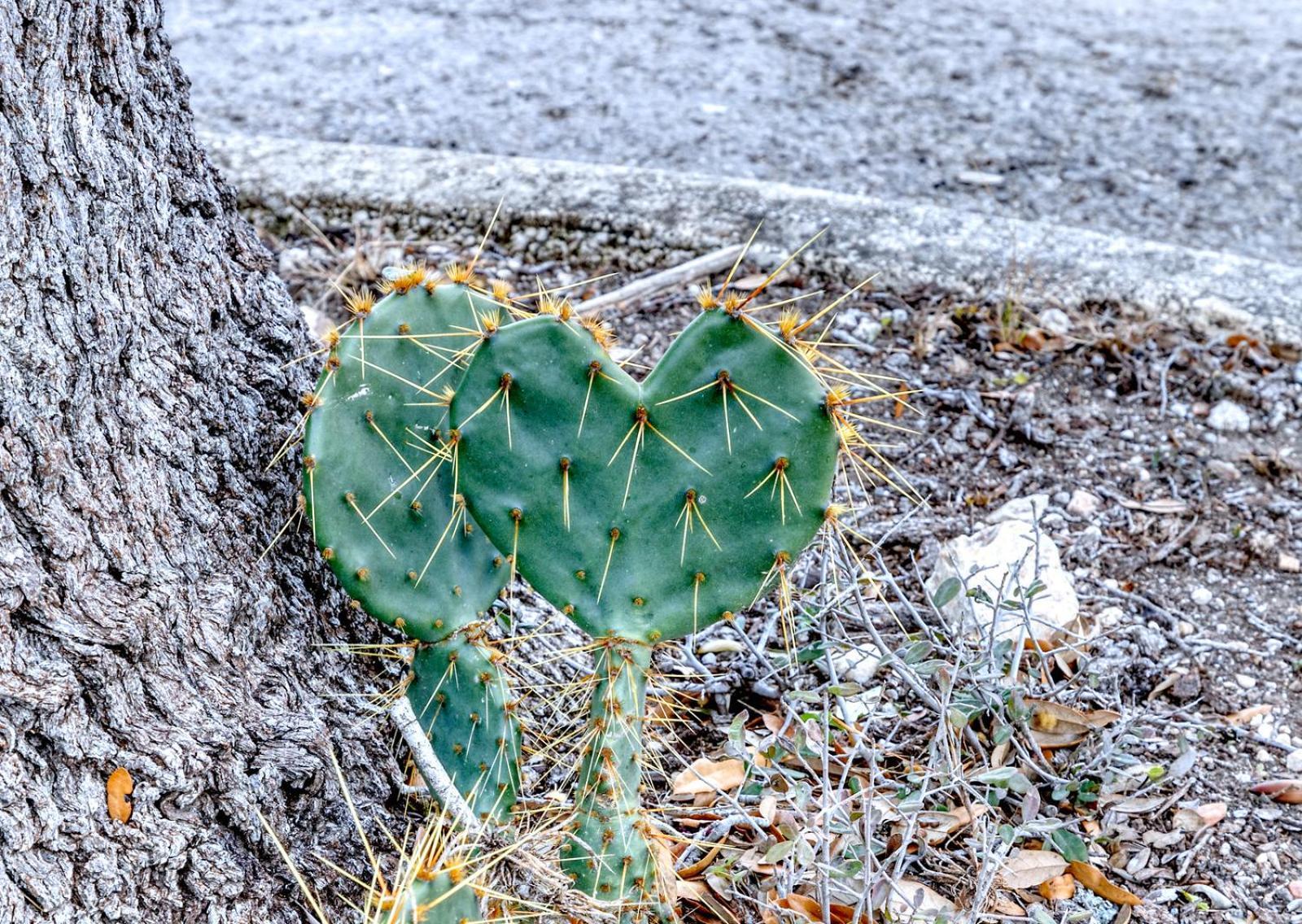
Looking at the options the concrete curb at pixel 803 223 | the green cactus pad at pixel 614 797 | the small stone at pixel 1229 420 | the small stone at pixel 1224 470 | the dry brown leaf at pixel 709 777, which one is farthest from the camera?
the concrete curb at pixel 803 223

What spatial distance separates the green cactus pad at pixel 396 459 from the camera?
5.01 feet

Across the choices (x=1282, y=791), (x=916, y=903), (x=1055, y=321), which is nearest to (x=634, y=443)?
(x=916, y=903)

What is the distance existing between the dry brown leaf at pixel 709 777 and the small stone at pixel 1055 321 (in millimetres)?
1443

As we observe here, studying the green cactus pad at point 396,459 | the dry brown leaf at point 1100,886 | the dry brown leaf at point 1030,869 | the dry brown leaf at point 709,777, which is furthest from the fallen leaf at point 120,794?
the dry brown leaf at point 1100,886

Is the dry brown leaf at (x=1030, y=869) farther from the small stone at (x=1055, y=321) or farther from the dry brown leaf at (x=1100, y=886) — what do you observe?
the small stone at (x=1055, y=321)

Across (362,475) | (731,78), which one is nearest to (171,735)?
(362,475)

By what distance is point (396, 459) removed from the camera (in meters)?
1.59

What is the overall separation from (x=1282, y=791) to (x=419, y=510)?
4.58ft

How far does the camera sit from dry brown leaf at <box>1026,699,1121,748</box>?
1.89 m

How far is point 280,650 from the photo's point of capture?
1561mm

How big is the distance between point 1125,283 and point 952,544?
105 centimetres

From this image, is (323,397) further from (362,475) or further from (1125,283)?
(1125,283)

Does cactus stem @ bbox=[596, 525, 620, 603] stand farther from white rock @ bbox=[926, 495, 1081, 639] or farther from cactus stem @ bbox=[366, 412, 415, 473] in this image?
white rock @ bbox=[926, 495, 1081, 639]

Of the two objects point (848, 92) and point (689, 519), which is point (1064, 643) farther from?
point (848, 92)
